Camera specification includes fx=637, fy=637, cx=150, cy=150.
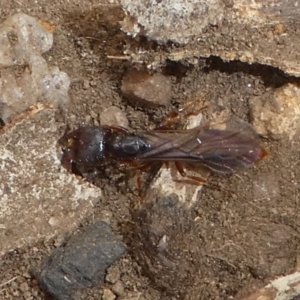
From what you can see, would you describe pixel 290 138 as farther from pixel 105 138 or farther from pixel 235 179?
pixel 105 138

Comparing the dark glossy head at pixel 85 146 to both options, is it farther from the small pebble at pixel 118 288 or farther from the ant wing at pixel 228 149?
the small pebble at pixel 118 288

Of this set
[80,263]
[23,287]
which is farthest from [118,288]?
[23,287]

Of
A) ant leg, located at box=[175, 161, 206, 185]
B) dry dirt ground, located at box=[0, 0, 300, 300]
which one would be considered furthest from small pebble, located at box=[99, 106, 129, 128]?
ant leg, located at box=[175, 161, 206, 185]

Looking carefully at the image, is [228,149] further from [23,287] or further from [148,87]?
[23,287]

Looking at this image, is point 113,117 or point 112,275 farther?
point 113,117

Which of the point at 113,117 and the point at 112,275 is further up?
the point at 113,117

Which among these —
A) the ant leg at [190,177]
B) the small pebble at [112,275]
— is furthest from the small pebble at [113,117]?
the small pebble at [112,275]

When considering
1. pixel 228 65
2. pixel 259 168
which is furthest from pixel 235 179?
pixel 228 65
